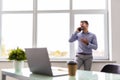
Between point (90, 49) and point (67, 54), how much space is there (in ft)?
2.16

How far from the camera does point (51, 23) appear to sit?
4.41 meters

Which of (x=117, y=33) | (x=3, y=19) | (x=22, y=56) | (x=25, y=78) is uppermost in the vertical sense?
(x=3, y=19)

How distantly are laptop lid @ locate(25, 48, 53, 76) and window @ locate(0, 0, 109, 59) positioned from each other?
7.70 ft

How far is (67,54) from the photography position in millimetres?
4340

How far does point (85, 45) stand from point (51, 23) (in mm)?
995

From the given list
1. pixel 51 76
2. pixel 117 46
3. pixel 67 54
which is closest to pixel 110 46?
pixel 117 46

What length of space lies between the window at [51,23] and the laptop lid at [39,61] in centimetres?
235

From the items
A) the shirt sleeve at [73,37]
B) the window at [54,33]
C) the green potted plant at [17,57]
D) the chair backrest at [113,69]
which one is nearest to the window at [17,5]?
the window at [54,33]

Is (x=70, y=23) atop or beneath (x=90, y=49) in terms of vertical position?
atop

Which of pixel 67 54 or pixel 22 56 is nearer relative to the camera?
pixel 22 56

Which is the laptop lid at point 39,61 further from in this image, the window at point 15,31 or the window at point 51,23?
the window at point 15,31

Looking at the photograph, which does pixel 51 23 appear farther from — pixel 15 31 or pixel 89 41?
pixel 89 41

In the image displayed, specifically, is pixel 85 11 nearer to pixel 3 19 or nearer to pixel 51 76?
pixel 3 19

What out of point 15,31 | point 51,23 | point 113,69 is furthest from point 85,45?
point 15,31
